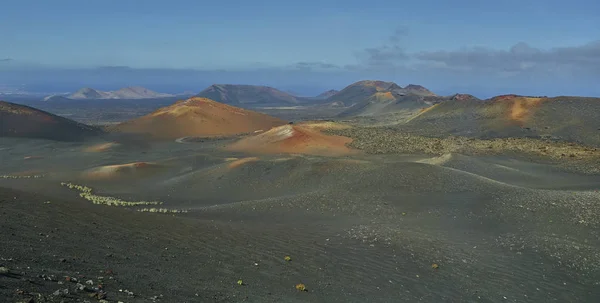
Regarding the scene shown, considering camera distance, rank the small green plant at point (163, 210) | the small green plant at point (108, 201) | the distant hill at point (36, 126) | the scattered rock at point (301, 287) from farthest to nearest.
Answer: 1. the distant hill at point (36, 126)
2. the small green plant at point (108, 201)
3. the small green plant at point (163, 210)
4. the scattered rock at point (301, 287)

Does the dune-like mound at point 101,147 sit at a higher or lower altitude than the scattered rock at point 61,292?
lower

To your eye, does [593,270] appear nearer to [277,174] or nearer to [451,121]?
[277,174]

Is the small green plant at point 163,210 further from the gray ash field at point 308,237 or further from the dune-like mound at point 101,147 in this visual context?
the dune-like mound at point 101,147

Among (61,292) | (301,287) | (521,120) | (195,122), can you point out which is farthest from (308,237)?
(195,122)

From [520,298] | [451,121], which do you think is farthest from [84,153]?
[451,121]

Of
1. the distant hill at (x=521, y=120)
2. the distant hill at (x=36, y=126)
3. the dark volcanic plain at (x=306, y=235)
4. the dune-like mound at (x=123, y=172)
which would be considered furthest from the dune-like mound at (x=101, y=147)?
the distant hill at (x=521, y=120)

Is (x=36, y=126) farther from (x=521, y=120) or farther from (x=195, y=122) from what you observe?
(x=521, y=120)
